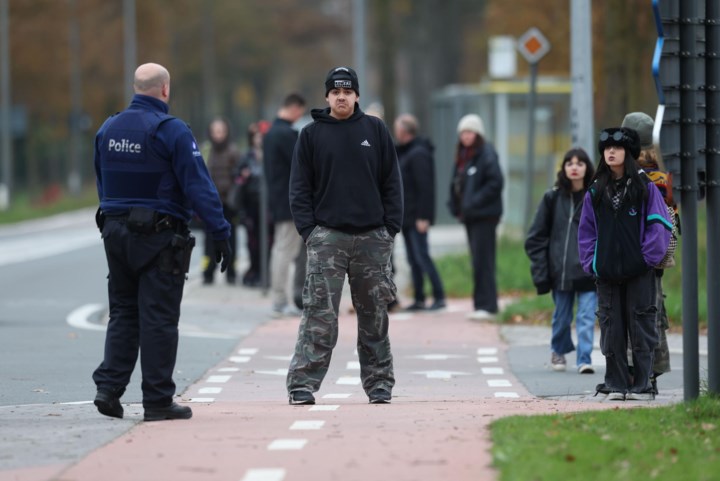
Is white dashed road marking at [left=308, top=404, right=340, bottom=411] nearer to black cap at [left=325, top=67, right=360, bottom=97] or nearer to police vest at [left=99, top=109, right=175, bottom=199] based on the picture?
police vest at [left=99, top=109, right=175, bottom=199]

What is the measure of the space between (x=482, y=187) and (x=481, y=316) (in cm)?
126

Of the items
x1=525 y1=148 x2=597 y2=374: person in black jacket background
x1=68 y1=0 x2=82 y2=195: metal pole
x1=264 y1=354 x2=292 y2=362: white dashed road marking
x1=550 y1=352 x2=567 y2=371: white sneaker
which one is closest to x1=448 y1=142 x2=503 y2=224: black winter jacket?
x1=264 y1=354 x2=292 y2=362: white dashed road marking

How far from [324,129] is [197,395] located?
6.82 ft

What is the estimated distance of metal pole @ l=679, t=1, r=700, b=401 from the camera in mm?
8562

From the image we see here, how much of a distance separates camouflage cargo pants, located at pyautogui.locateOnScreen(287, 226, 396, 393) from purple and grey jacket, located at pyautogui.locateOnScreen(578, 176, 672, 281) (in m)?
1.24

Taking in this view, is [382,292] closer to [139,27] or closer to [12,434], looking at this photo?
[12,434]

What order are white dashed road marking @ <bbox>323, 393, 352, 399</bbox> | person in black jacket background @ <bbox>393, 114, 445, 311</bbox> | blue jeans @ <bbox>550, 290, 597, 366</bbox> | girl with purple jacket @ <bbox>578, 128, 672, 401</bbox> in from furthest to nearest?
person in black jacket background @ <bbox>393, 114, 445, 311</bbox>
blue jeans @ <bbox>550, 290, 597, 366</bbox>
white dashed road marking @ <bbox>323, 393, 352, 399</bbox>
girl with purple jacket @ <bbox>578, 128, 672, 401</bbox>

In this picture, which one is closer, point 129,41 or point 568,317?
point 568,317

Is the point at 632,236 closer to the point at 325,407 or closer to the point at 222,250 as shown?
the point at 325,407

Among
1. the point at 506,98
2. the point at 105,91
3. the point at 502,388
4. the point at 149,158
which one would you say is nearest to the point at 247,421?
the point at 149,158

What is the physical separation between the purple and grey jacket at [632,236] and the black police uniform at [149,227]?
7.49ft

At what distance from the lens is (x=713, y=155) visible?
8.73 metres

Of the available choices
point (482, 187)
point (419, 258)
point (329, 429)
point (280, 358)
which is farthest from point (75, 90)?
point (329, 429)

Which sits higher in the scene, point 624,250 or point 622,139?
point 622,139
